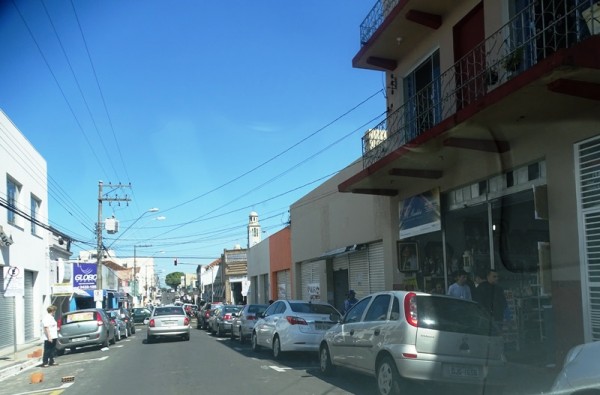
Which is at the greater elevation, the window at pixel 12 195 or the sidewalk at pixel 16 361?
the window at pixel 12 195

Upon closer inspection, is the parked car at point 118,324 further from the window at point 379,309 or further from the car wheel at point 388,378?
the car wheel at point 388,378

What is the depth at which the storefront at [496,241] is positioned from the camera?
11414mm

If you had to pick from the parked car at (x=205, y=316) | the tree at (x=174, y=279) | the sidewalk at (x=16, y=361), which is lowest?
the tree at (x=174, y=279)

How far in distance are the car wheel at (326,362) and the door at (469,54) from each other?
598 cm

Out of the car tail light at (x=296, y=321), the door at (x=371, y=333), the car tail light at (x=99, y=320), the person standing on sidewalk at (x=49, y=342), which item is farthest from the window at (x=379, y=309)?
the car tail light at (x=99, y=320)

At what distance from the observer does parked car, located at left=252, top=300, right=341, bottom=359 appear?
13.3m

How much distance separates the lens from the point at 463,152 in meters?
13.0

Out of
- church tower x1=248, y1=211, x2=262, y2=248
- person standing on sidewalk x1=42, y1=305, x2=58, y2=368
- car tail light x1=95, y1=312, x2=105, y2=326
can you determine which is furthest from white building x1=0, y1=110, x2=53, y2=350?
church tower x1=248, y1=211, x2=262, y2=248

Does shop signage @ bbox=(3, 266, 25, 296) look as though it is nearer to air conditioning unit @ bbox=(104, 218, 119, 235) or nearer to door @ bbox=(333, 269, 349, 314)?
door @ bbox=(333, 269, 349, 314)

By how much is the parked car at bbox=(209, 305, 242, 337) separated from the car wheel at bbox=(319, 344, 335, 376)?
42.0 feet

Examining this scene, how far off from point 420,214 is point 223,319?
39.8ft

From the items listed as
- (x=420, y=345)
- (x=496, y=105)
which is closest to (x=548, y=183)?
(x=496, y=105)

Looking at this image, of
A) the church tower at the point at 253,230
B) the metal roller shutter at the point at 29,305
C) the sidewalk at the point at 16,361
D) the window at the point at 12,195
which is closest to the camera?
the sidewalk at the point at 16,361

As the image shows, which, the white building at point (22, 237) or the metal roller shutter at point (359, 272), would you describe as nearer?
the metal roller shutter at point (359, 272)
